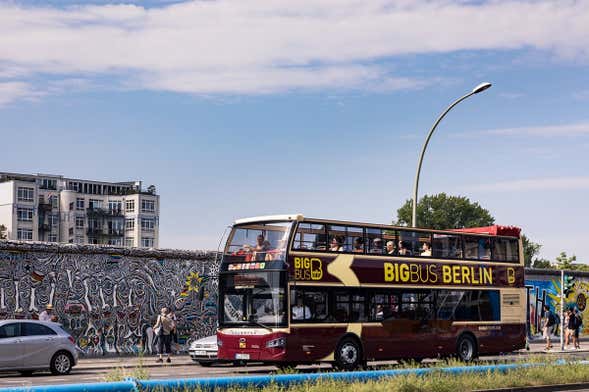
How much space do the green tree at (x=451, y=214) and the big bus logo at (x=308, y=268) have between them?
8726cm

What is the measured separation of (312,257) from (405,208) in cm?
8891

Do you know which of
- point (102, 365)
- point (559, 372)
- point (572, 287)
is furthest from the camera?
point (572, 287)

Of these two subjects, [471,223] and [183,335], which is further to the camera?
[471,223]

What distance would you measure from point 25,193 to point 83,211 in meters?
14.1

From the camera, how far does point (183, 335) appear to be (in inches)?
1353

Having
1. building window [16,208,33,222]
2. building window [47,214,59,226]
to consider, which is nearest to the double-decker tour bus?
building window [16,208,33,222]

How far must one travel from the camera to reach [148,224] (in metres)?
156

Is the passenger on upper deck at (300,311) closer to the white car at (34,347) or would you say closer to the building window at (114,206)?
the white car at (34,347)

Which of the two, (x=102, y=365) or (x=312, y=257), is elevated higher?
(x=312, y=257)

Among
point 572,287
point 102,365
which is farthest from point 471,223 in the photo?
point 102,365

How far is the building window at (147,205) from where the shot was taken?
154375mm

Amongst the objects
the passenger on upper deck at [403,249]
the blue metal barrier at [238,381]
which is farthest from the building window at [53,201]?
the blue metal barrier at [238,381]

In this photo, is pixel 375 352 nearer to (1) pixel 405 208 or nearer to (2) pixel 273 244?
(2) pixel 273 244

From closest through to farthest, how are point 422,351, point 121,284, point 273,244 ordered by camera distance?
point 273,244, point 422,351, point 121,284
